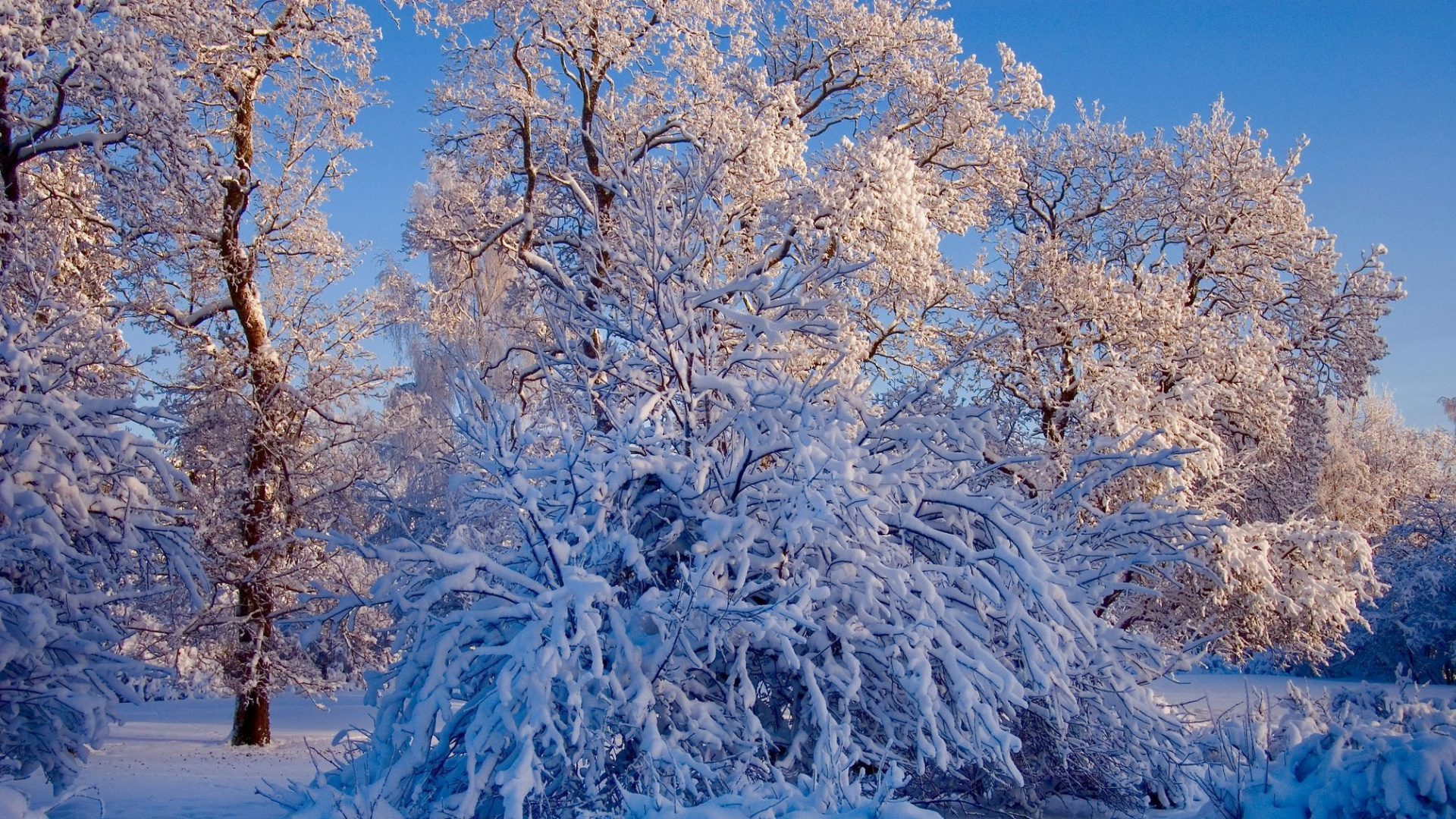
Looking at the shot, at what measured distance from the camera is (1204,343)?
45.3ft

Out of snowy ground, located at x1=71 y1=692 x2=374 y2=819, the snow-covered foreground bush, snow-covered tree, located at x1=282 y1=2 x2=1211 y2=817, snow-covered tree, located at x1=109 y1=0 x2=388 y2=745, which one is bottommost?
snowy ground, located at x1=71 y1=692 x2=374 y2=819

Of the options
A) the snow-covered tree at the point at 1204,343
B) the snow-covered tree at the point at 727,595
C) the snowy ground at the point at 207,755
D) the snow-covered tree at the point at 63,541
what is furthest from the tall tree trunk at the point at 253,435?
the snow-covered tree at the point at 1204,343

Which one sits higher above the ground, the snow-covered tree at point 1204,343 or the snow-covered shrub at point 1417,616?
the snow-covered tree at point 1204,343

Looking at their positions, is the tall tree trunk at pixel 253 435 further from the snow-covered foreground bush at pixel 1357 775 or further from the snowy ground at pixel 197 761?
the snow-covered foreground bush at pixel 1357 775

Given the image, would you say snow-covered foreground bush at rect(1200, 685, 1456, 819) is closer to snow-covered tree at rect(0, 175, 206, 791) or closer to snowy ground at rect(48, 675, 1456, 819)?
snowy ground at rect(48, 675, 1456, 819)

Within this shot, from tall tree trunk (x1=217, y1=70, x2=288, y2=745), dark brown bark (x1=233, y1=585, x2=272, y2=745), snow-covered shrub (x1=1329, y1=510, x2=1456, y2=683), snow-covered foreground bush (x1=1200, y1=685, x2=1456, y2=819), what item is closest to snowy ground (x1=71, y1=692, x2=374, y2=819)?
dark brown bark (x1=233, y1=585, x2=272, y2=745)

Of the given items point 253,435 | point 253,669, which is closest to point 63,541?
point 253,669

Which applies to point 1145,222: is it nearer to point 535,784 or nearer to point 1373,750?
point 1373,750

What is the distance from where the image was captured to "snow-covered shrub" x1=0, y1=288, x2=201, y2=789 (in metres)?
6.25

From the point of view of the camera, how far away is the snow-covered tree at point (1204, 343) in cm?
1251

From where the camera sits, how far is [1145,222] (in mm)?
17453

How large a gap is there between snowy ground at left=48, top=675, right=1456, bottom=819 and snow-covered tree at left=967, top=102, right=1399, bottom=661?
151cm

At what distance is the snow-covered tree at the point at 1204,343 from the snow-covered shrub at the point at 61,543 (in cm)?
890

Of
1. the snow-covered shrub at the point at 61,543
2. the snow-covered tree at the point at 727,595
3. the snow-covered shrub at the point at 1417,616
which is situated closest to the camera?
the snow-covered tree at the point at 727,595
